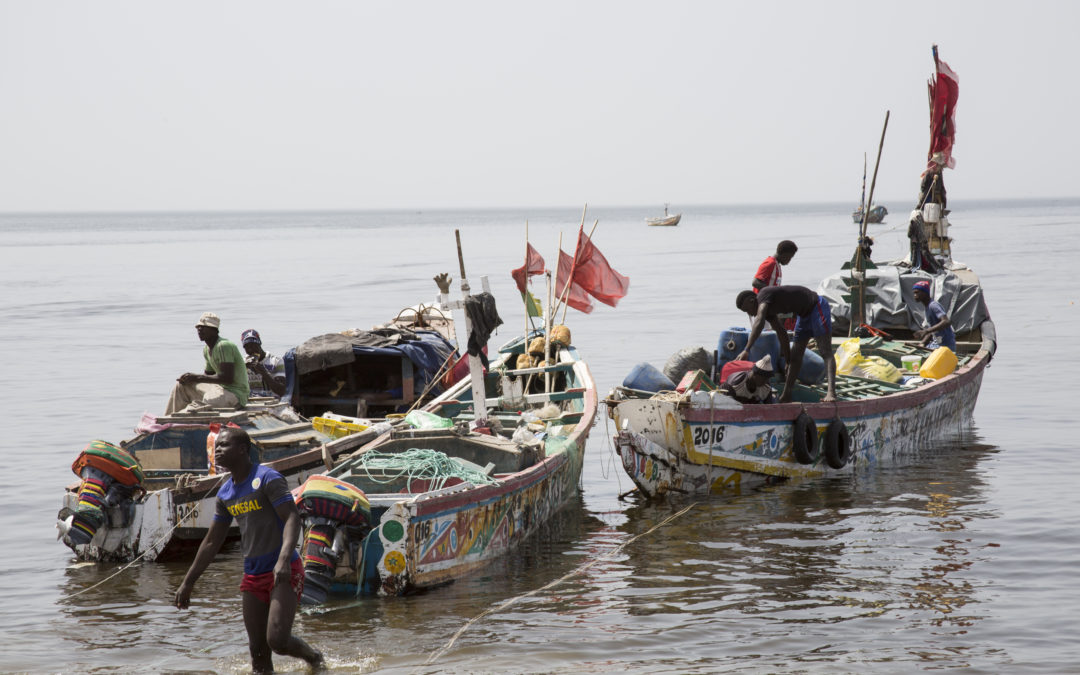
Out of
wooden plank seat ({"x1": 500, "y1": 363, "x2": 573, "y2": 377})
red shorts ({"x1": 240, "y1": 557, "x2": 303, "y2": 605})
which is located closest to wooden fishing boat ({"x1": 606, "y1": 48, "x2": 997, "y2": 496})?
wooden plank seat ({"x1": 500, "y1": 363, "x2": 573, "y2": 377})

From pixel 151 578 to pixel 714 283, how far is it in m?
39.0

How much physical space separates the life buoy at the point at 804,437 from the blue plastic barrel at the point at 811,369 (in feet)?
2.67

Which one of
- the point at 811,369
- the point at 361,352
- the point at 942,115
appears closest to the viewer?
the point at 811,369

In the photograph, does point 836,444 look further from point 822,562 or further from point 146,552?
point 146,552

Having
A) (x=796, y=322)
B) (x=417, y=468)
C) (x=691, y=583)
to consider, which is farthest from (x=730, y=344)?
(x=417, y=468)

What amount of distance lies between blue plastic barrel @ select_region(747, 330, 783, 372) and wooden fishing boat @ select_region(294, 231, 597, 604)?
91.9 inches

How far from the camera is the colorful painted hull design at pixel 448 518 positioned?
8328mm

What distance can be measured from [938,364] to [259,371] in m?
8.90

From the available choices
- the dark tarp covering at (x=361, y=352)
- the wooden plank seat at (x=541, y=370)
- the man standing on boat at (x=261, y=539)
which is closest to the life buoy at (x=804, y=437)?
the wooden plank seat at (x=541, y=370)

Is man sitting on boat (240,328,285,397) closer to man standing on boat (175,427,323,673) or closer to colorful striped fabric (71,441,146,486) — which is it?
colorful striped fabric (71,441,146,486)

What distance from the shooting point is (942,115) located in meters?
20.0

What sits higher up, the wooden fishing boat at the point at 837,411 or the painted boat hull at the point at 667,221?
the painted boat hull at the point at 667,221

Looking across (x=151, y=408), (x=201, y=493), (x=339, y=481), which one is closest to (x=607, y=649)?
(x=339, y=481)

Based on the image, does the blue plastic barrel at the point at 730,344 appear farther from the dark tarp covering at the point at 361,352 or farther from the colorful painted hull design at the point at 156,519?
the colorful painted hull design at the point at 156,519
